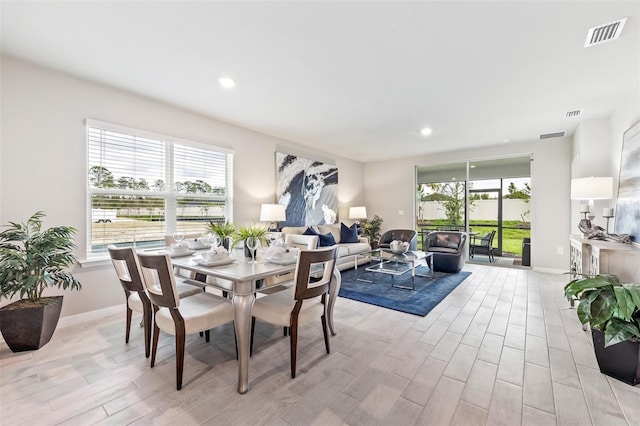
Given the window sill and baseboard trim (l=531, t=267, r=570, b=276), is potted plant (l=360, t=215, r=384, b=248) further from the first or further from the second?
the window sill

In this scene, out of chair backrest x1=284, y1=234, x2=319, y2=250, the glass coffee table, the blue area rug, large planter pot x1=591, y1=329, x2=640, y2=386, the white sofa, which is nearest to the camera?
large planter pot x1=591, y1=329, x2=640, y2=386

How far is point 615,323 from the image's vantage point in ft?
6.23

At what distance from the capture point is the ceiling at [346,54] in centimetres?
192

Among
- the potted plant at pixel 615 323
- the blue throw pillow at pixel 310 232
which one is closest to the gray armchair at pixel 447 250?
the blue throw pillow at pixel 310 232

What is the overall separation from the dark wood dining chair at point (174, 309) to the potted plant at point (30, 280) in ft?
3.65

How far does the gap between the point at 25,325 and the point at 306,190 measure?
172 inches

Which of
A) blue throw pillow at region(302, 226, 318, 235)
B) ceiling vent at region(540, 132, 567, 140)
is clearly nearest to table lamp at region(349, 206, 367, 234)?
blue throw pillow at region(302, 226, 318, 235)

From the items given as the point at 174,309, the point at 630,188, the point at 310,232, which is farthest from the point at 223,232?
the point at 630,188

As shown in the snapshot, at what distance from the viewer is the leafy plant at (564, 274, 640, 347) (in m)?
1.79

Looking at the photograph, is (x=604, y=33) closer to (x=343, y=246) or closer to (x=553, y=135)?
(x=553, y=135)

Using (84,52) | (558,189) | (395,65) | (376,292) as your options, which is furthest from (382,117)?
(558,189)

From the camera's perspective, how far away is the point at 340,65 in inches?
104

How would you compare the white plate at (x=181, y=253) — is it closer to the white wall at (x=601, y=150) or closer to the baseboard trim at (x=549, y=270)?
the white wall at (x=601, y=150)

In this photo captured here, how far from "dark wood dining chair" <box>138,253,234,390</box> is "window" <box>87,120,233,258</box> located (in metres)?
1.67
